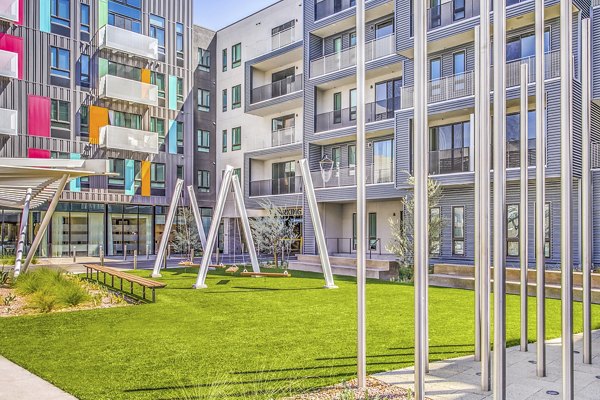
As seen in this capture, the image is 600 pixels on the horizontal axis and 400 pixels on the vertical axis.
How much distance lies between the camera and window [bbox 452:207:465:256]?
78.7 feet

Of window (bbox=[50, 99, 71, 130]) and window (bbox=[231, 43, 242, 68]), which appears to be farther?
window (bbox=[231, 43, 242, 68])

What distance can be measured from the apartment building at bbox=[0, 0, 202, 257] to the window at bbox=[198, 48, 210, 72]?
0.86 m

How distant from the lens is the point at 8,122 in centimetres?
3112

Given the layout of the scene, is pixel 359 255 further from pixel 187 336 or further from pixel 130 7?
pixel 130 7

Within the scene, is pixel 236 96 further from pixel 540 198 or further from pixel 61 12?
pixel 540 198

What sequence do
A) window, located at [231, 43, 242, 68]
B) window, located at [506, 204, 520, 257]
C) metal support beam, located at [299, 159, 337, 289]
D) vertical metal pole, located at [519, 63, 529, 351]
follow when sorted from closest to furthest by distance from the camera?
vertical metal pole, located at [519, 63, 529, 351] < metal support beam, located at [299, 159, 337, 289] < window, located at [506, 204, 520, 257] < window, located at [231, 43, 242, 68]

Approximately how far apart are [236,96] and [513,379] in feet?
119

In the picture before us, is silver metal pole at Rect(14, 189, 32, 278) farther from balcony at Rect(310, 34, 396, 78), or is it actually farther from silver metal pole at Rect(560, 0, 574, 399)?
silver metal pole at Rect(560, 0, 574, 399)

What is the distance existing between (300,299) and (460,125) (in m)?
14.0

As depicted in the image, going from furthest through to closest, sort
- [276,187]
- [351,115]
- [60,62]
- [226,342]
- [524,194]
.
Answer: [276,187] → [60,62] → [351,115] → [226,342] → [524,194]

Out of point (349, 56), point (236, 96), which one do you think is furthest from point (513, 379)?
point (236, 96)

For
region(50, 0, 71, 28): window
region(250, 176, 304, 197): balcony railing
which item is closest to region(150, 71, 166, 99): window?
region(50, 0, 71, 28): window

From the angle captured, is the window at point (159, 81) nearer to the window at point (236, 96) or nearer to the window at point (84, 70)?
the window at point (84, 70)

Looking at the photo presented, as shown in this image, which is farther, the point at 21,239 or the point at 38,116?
the point at 38,116
